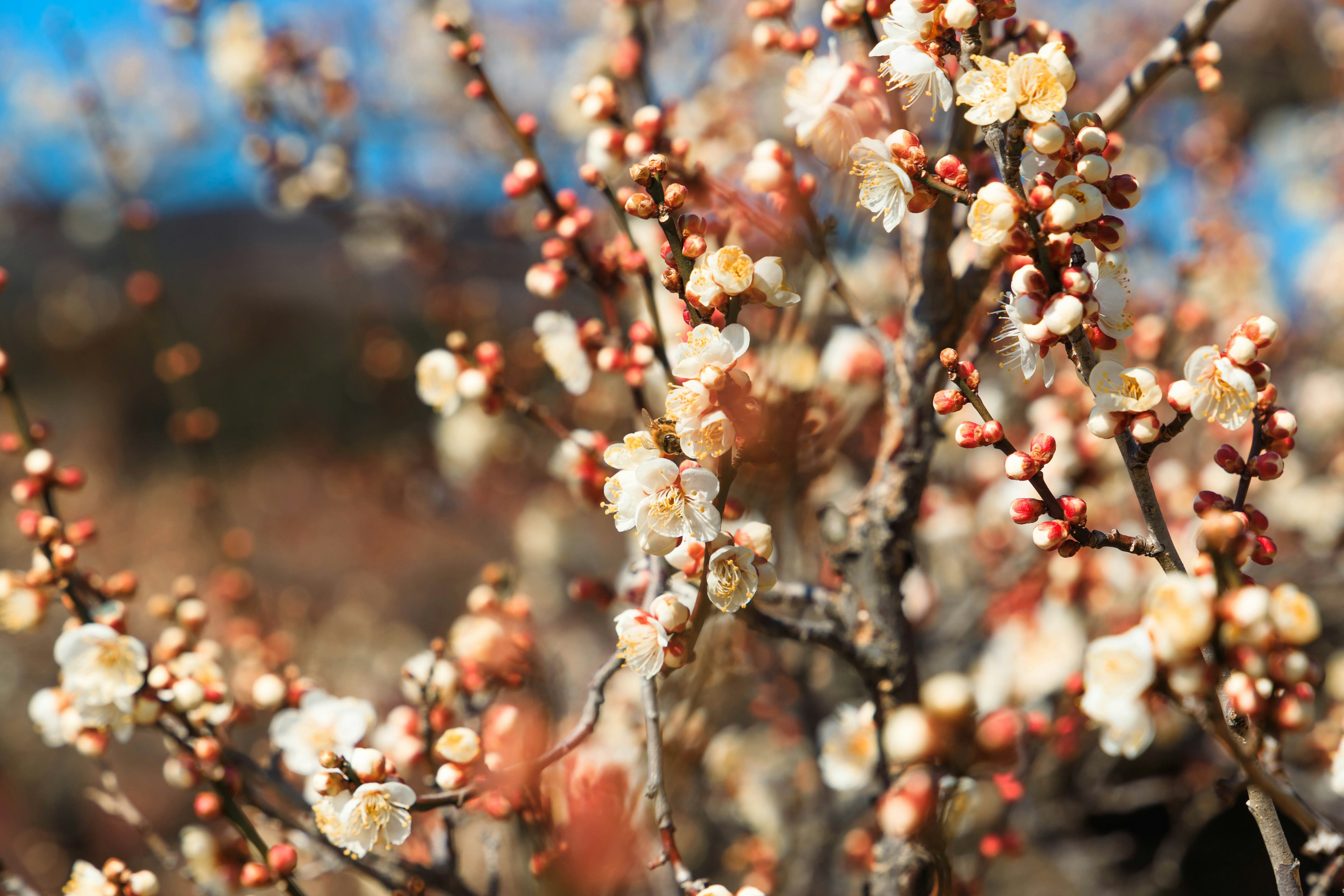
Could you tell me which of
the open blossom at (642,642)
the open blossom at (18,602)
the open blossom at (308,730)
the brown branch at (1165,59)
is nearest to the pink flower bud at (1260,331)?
the brown branch at (1165,59)

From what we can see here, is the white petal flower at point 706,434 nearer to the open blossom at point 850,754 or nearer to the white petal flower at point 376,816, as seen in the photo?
the white petal flower at point 376,816

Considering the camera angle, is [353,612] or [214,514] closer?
[214,514]

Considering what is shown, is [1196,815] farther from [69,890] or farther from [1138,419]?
[69,890]

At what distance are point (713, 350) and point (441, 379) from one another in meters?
0.90

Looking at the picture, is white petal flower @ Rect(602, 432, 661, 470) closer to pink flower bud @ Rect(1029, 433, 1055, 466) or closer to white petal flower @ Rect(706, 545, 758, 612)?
white petal flower @ Rect(706, 545, 758, 612)

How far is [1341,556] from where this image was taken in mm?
2787

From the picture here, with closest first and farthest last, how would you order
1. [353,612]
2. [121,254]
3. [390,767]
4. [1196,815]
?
1. [390,767]
2. [1196,815]
3. [353,612]
4. [121,254]

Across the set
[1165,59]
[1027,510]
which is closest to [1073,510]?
[1027,510]

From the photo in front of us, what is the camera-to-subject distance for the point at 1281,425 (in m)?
1.08

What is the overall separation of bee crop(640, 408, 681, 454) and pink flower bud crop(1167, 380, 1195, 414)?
0.65 metres

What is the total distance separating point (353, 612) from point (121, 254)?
9.66m

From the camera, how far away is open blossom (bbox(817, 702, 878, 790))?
6.18 ft

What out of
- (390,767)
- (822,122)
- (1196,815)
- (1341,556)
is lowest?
(1196,815)

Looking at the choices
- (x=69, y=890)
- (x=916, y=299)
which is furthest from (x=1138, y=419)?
(x=69, y=890)
